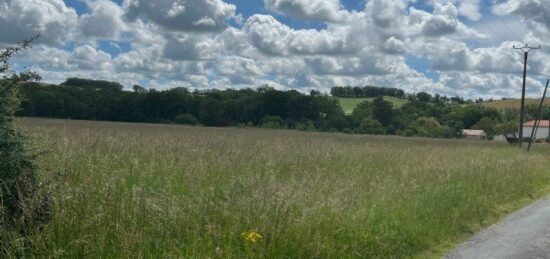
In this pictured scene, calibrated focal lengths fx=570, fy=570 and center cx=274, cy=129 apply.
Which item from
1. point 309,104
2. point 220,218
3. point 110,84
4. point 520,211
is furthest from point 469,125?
point 220,218

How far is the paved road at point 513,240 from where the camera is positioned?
29.6 ft

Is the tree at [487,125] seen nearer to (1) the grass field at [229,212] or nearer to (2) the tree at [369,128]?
(2) the tree at [369,128]

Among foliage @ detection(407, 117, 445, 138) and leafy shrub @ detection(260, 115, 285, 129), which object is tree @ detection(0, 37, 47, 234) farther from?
foliage @ detection(407, 117, 445, 138)

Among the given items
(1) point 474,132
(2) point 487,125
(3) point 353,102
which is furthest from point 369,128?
(3) point 353,102

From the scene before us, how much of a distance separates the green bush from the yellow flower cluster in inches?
3012

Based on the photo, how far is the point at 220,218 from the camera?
7832mm

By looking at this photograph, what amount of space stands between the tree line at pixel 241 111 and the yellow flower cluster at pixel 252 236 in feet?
195

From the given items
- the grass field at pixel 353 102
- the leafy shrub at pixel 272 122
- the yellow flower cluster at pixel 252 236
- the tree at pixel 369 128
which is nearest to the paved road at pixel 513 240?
the yellow flower cluster at pixel 252 236

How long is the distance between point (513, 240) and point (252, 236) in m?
5.38

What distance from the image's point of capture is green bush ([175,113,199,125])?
83.7 m

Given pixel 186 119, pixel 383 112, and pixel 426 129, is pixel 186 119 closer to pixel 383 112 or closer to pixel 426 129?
pixel 426 129

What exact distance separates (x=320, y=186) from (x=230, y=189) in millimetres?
2190

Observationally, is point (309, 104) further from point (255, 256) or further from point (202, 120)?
point (255, 256)

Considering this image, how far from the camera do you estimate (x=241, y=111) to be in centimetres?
9738
